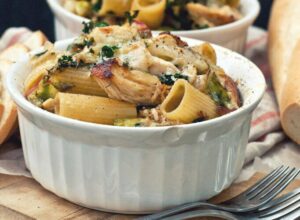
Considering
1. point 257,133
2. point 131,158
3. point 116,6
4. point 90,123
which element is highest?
point 90,123

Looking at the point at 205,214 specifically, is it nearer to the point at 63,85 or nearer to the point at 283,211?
the point at 283,211

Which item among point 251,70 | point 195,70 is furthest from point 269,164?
point 195,70

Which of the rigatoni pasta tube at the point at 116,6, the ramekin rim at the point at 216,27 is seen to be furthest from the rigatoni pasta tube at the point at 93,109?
the rigatoni pasta tube at the point at 116,6

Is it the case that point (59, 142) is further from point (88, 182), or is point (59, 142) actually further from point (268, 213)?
point (268, 213)

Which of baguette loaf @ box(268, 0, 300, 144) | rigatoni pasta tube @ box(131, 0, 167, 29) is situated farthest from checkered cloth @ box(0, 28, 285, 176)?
rigatoni pasta tube @ box(131, 0, 167, 29)

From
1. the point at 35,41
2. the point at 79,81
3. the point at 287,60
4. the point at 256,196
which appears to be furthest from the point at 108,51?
the point at 287,60

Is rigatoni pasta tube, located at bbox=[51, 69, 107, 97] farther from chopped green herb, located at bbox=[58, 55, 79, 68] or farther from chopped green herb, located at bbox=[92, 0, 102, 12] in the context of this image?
chopped green herb, located at bbox=[92, 0, 102, 12]
